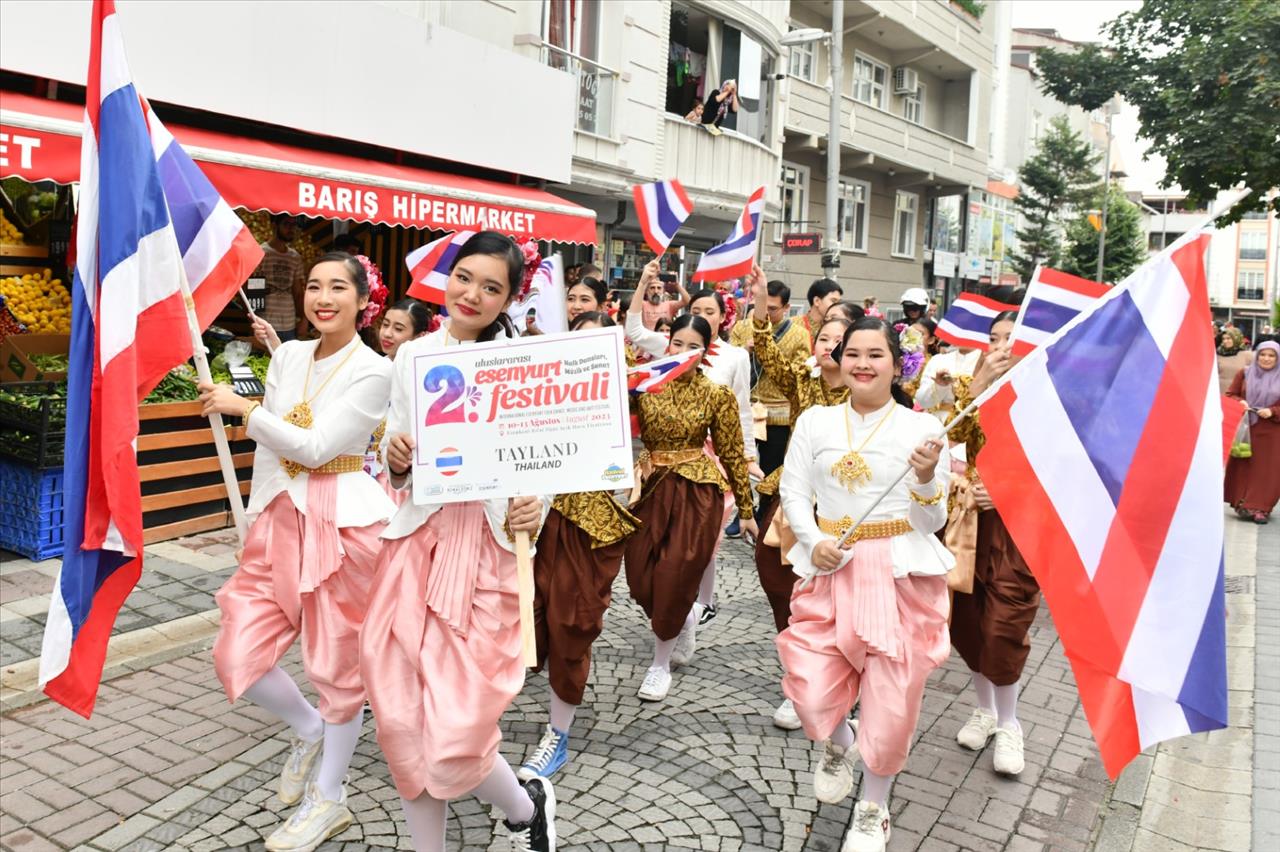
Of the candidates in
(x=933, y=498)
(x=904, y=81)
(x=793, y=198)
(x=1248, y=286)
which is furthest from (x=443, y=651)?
(x=1248, y=286)

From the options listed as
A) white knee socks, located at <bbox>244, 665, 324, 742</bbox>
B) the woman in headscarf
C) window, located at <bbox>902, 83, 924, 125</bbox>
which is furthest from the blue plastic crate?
window, located at <bbox>902, 83, 924, 125</bbox>

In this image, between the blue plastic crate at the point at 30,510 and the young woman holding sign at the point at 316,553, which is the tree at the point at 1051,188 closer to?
the blue plastic crate at the point at 30,510

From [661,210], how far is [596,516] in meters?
3.49

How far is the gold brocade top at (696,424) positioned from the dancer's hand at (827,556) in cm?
139

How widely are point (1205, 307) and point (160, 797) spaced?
13.4ft

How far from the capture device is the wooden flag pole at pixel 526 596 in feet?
10.0

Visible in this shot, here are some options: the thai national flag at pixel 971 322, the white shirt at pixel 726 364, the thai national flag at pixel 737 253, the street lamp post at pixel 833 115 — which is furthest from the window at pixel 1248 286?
the white shirt at pixel 726 364

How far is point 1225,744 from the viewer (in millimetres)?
→ 5012

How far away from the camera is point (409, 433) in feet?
10.9

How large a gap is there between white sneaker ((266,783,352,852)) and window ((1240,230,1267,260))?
93.6 m

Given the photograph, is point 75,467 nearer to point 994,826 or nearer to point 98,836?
point 98,836

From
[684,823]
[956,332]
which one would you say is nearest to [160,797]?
[684,823]

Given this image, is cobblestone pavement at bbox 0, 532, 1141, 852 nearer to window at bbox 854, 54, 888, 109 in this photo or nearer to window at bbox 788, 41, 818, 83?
window at bbox 788, 41, 818, 83

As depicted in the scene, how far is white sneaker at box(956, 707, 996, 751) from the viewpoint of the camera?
184 inches
